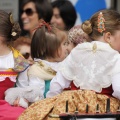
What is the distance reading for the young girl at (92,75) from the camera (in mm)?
5664

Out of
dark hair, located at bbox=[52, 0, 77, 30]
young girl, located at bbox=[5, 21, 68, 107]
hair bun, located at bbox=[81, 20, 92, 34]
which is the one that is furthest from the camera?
dark hair, located at bbox=[52, 0, 77, 30]

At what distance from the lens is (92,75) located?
19.1 feet

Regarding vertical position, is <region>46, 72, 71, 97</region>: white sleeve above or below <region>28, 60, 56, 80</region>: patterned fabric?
below

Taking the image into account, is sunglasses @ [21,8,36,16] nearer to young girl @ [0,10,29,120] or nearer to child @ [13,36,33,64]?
child @ [13,36,33,64]

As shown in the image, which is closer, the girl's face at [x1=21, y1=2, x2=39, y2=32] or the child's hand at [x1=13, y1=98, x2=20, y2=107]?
the child's hand at [x1=13, y1=98, x2=20, y2=107]

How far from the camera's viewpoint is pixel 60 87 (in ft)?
19.8

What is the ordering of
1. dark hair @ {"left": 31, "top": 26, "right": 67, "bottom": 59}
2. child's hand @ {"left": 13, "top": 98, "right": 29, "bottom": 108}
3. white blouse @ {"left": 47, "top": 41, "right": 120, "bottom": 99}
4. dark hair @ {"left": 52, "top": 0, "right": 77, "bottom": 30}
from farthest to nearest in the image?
dark hair @ {"left": 52, "top": 0, "right": 77, "bottom": 30}
dark hair @ {"left": 31, "top": 26, "right": 67, "bottom": 59}
child's hand @ {"left": 13, "top": 98, "right": 29, "bottom": 108}
white blouse @ {"left": 47, "top": 41, "right": 120, "bottom": 99}

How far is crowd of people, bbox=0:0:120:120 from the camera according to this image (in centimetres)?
571

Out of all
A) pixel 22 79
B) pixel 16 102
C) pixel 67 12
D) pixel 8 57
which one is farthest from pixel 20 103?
pixel 67 12

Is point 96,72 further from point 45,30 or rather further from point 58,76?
point 45,30

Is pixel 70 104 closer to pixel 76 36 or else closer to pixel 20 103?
pixel 20 103

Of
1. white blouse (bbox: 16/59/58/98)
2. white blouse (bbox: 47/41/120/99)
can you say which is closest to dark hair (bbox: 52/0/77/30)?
white blouse (bbox: 16/59/58/98)

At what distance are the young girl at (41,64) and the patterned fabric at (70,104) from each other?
60 centimetres

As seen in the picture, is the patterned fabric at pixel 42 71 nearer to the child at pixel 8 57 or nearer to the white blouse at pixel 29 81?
the white blouse at pixel 29 81
